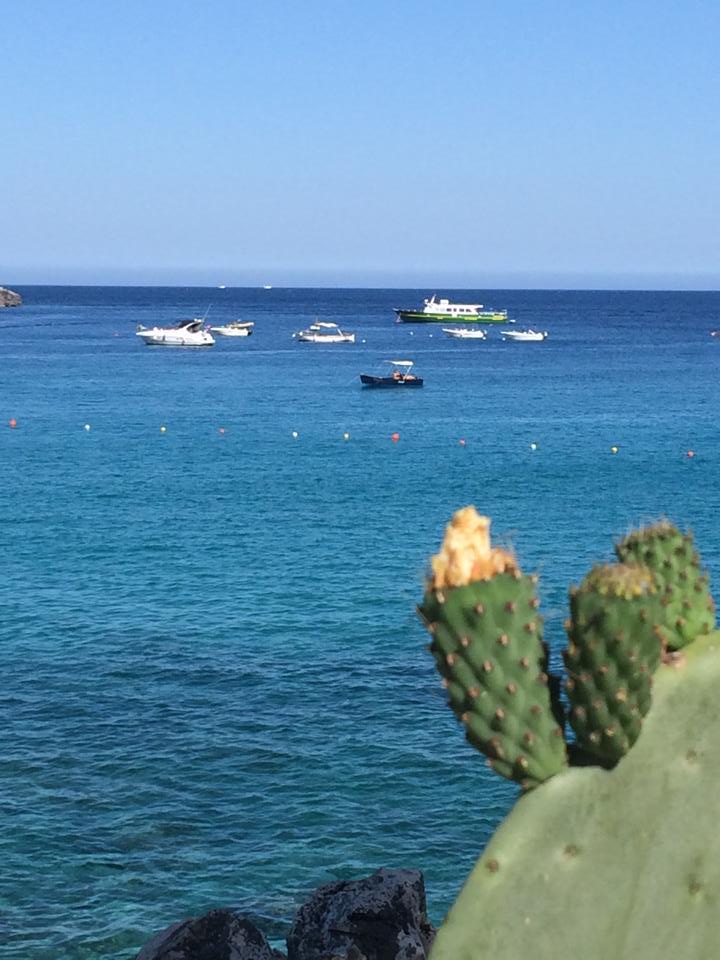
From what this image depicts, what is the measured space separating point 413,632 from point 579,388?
2593 inches

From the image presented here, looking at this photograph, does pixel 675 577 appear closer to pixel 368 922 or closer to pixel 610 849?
pixel 610 849

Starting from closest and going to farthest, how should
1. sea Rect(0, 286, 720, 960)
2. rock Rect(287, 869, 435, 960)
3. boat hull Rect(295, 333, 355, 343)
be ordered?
1. rock Rect(287, 869, 435, 960)
2. sea Rect(0, 286, 720, 960)
3. boat hull Rect(295, 333, 355, 343)

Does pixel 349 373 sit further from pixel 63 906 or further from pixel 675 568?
pixel 675 568

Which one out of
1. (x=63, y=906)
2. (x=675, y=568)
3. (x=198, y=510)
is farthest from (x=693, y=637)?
(x=198, y=510)

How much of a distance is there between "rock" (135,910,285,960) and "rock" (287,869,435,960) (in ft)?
1.98

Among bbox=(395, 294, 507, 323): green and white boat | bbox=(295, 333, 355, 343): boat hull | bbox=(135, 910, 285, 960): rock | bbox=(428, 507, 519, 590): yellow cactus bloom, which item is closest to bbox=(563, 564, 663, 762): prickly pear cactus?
bbox=(428, 507, 519, 590): yellow cactus bloom

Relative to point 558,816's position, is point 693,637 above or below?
above

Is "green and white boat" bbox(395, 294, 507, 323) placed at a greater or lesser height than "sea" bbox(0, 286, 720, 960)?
greater

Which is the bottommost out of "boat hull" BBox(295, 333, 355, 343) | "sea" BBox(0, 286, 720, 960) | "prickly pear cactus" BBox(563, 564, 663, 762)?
"sea" BBox(0, 286, 720, 960)

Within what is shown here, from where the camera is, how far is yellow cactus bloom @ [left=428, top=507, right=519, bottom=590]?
4176 millimetres

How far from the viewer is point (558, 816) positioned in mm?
4578

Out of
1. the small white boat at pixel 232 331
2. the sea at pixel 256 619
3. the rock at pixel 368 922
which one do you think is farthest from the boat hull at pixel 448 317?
the rock at pixel 368 922

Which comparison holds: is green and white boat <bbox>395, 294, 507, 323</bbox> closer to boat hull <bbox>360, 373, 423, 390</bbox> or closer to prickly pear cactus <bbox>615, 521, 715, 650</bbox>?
boat hull <bbox>360, 373, 423, 390</bbox>

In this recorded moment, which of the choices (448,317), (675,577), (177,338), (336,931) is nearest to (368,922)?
(336,931)
